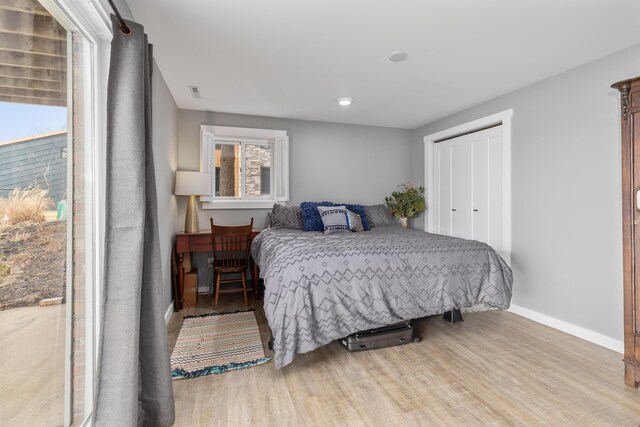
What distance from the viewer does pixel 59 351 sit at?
55.2 inches

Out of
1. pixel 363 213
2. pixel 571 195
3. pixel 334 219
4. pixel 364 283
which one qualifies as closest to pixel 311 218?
pixel 334 219

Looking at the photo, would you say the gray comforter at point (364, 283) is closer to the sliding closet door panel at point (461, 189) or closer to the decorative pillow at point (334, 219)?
the decorative pillow at point (334, 219)

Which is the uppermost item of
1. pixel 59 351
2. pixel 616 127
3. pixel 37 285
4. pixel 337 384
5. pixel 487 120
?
pixel 487 120

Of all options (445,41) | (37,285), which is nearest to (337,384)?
(37,285)

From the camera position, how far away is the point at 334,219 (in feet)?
12.6

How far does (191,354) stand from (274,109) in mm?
2943

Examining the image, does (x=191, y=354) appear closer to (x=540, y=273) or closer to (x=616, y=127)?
(x=540, y=273)

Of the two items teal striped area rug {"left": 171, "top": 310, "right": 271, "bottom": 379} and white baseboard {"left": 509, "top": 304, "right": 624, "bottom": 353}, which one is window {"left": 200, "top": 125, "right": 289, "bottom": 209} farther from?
white baseboard {"left": 509, "top": 304, "right": 624, "bottom": 353}

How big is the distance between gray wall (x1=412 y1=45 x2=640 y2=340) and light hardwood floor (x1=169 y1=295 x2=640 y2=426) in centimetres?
47

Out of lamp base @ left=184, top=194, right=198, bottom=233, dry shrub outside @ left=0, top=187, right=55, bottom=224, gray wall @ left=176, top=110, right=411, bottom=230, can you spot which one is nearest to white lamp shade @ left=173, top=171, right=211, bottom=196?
lamp base @ left=184, top=194, right=198, bottom=233

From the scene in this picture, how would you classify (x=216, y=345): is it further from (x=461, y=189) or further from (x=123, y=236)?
(x=461, y=189)

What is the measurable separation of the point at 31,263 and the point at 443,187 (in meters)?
4.46

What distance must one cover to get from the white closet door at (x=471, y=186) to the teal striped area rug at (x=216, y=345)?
2858mm

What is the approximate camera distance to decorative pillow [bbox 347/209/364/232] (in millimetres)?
3875
